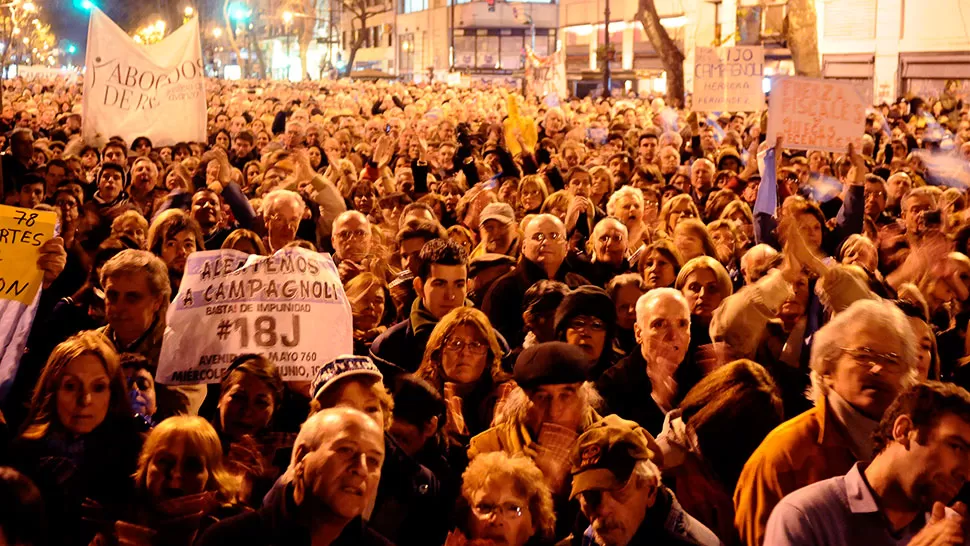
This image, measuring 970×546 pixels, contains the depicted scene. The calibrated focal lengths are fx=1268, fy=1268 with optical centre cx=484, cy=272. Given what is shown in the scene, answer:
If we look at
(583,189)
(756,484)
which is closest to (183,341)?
(756,484)

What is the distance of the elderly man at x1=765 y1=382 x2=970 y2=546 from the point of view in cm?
328

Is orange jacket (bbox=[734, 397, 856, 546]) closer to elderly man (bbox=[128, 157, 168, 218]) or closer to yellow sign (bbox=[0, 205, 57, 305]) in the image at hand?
yellow sign (bbox=[0, 205, 57, 305])

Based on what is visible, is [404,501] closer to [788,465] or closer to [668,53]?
[788,465]

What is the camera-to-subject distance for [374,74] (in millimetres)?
76125

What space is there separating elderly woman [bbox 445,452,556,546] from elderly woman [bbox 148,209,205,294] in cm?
329

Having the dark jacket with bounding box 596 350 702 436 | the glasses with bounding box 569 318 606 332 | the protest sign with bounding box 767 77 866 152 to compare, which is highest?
the protest sign with bounding box 767 77 866 152

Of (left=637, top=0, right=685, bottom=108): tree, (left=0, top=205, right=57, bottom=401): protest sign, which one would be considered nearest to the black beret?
(left=0, top=205, right=57, bottom=401): protest sign

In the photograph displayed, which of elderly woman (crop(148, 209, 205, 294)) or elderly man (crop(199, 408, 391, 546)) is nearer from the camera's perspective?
elderly man (crop(199, 408, 391, 546))

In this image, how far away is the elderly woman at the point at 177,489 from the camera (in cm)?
385

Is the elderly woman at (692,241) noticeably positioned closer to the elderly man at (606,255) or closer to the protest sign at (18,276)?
the elderly man at (606,255)

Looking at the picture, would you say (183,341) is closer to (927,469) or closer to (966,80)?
(927,469)

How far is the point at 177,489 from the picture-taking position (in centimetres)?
398

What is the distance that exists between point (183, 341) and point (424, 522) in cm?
168

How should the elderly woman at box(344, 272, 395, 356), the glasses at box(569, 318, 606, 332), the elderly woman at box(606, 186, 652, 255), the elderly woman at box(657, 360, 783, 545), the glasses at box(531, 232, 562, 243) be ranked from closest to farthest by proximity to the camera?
1. the elderly woman at box(657, 360, 783, 545)
2. the glasses at box(569, 318, 606, 332)
3. the elderly woman at box(344, 272, 395, 356)
4. the glasses at box(531, 232, 562, 243)
5. the elderly woman at box(606, 186, 652, 255)
